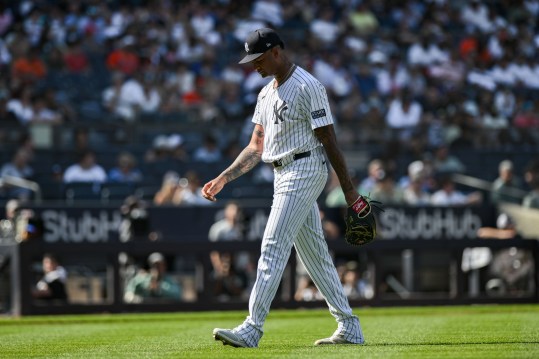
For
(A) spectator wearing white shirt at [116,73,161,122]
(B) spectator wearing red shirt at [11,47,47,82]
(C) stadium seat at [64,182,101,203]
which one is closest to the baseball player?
(C) stadium seat at [64,182,101,203]

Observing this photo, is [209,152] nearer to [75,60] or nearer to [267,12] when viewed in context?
[75,60]

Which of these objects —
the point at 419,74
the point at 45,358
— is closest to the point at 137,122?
the point at 419,74

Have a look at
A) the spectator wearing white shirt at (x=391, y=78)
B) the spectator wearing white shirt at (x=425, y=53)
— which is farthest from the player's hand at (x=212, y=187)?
the spectator wearing white shirt at (x=425, y=53)

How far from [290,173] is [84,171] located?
9.88 metres

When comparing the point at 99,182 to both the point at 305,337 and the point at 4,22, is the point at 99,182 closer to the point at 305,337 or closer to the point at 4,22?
the point at 4,22

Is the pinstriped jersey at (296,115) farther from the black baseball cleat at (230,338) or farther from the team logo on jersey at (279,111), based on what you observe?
the black baseball cleat at (230,338)

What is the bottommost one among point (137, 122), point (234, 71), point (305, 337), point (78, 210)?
point (305, 337)

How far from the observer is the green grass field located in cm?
709

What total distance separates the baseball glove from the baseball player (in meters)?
0.12

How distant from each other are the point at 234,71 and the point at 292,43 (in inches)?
66.7

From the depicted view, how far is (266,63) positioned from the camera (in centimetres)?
729

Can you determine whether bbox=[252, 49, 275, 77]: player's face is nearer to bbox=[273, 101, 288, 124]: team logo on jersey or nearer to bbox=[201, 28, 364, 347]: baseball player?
bbox=[201, 28, 364, 347]: baseball player

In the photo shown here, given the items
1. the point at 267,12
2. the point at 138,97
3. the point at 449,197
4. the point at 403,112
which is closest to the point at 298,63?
the point at 267,12

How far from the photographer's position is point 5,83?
18.8m
